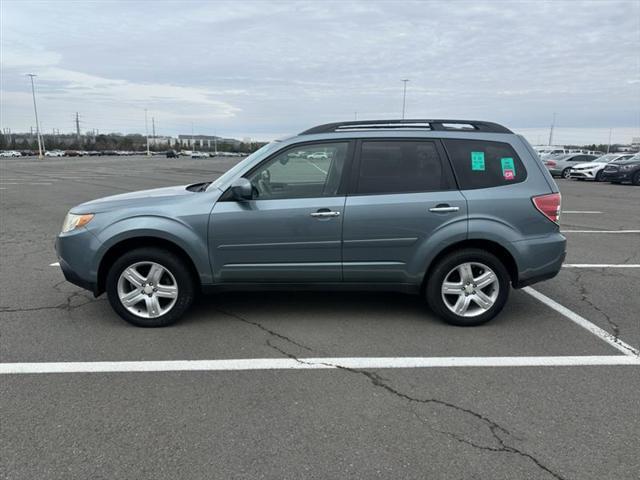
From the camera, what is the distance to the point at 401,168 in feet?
14.7

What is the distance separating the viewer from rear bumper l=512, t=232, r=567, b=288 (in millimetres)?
4422

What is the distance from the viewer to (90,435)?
2857 mm

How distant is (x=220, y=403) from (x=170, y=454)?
551 mm

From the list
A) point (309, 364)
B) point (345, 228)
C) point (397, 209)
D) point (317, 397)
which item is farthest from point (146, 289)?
point (397, 209)

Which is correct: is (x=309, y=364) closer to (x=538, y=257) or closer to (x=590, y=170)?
(x=538, y=257)

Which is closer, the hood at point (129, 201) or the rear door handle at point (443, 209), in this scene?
the rear door handle at point (443, 209)

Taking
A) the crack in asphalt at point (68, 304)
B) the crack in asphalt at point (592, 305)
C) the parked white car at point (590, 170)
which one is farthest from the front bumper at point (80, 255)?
the parked white car at point (590, 170)

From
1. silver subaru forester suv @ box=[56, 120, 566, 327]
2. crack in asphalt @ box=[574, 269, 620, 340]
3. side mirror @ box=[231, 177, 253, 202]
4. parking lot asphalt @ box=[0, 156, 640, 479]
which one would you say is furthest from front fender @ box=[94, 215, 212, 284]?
crack in asphalt @ box=[574, 269, 620, 340]

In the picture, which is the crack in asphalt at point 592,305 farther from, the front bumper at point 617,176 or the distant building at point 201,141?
the distant building at point 201,141

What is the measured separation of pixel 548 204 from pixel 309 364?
2.59 m

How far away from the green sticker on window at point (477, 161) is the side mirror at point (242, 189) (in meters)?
2.04

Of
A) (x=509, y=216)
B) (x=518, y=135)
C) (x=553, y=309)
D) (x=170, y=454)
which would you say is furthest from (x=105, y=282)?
(x=553, y=309)

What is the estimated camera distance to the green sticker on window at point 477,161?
176 inches

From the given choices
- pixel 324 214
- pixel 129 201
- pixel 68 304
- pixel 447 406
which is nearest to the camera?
pixel 447 406
